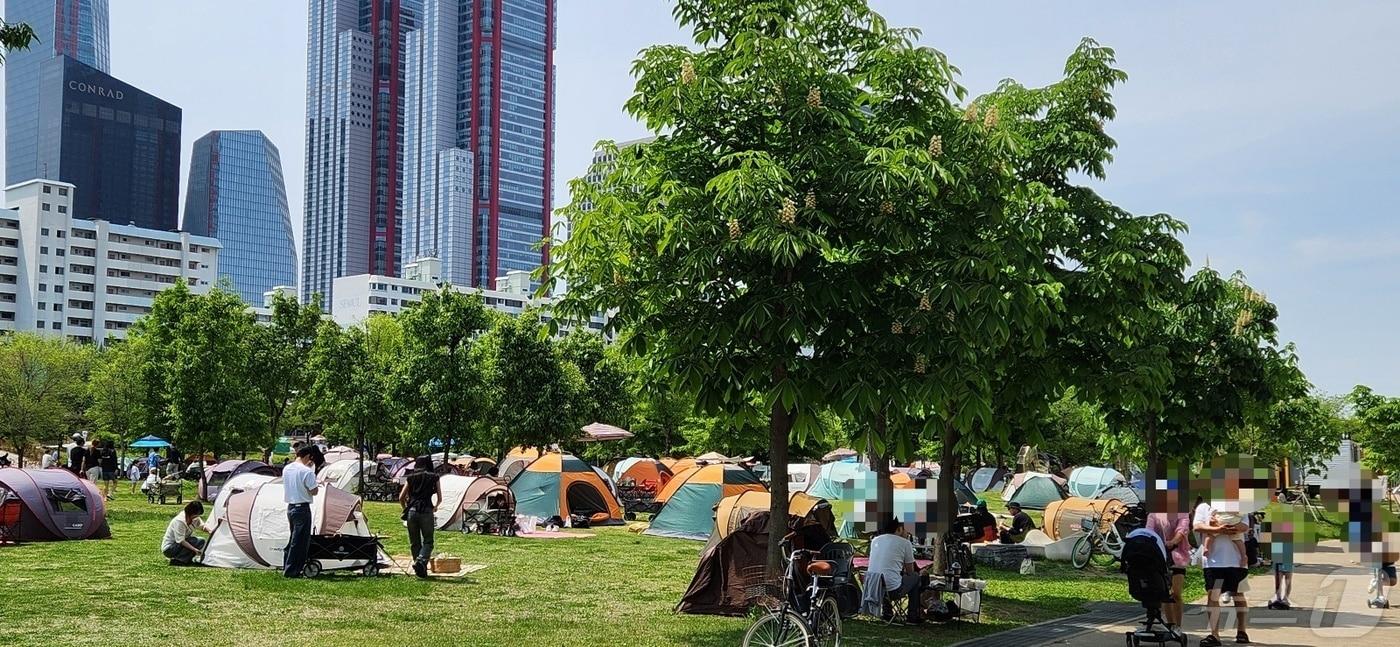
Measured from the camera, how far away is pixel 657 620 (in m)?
12.3

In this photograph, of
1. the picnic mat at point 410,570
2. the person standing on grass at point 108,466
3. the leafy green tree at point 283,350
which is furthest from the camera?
the leafy green tree at point 283,350

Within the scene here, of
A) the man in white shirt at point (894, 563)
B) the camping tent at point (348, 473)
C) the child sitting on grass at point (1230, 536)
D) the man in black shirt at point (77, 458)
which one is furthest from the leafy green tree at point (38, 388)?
the child sitting on grass at point (1230, 536)

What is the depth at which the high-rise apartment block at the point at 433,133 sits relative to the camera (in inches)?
7165

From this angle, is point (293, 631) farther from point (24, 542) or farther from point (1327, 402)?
point (1327, 402)

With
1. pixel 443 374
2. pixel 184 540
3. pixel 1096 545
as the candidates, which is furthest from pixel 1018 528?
pixel 443 374

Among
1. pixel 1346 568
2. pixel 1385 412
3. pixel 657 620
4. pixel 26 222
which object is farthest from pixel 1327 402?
pixel 26 222

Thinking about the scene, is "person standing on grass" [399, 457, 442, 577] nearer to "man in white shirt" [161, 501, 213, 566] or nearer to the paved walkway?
"man in white shirt" [161, 501, 213, 566]

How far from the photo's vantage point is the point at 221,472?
1324 inches

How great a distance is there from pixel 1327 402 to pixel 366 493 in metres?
52.2

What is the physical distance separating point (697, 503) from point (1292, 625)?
538 inches

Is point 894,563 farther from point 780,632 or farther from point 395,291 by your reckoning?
point 395,291

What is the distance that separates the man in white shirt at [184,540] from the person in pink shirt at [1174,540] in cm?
1283

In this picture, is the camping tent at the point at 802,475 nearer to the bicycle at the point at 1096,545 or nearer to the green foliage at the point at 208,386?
the green foliage at the point at 208,386

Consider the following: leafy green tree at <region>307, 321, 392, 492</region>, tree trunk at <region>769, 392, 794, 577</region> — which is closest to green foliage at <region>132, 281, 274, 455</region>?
leafy green tree at <region>307, 321, 392, 492</region>
